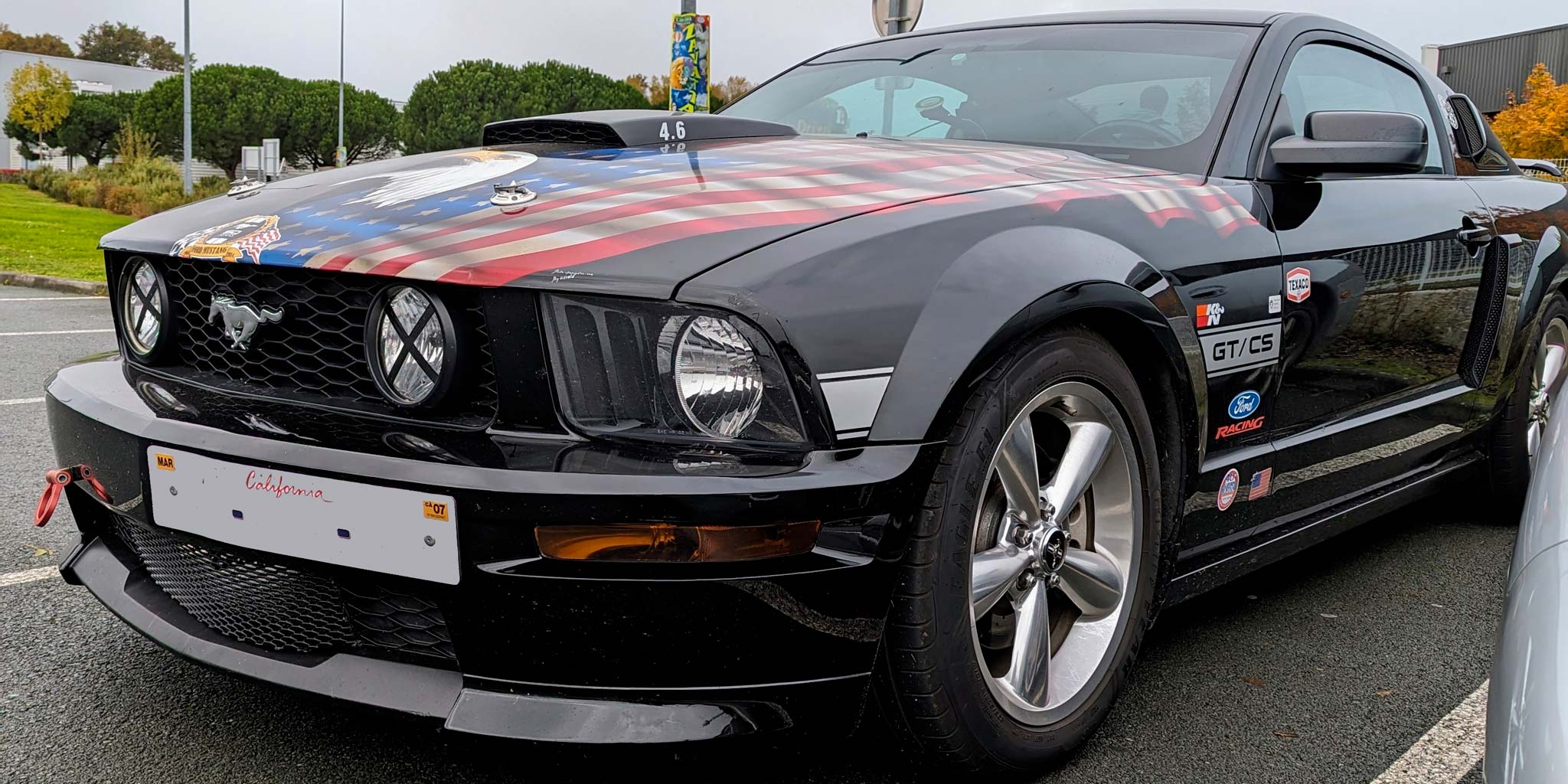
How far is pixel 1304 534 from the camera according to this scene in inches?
106

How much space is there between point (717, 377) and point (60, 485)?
1249mm

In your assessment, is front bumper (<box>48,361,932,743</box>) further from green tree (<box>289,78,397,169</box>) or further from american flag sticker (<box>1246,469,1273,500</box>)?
green tree (<box>289,78,397,169</box>)

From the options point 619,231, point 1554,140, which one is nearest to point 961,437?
point 619,231

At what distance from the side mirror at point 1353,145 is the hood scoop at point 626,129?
1063 mm

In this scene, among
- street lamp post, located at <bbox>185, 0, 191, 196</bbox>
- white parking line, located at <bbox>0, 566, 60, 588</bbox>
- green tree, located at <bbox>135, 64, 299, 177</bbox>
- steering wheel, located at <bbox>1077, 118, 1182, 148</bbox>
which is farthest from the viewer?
green tree, located at <bbox>135, 64, 299, 177</bbox>

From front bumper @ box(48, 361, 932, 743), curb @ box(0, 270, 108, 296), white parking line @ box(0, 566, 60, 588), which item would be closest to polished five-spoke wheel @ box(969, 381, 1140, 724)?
front bumper @ box(48, 361, 932, 743)

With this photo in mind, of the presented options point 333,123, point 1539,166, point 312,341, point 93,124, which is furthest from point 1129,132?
point 93,124

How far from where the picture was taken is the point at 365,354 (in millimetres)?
1763

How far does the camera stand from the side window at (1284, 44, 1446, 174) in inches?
115

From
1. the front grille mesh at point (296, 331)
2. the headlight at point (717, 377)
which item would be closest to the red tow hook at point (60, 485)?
the front grille mesh at point (296, 331)

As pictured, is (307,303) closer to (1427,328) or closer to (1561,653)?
(1561,653)

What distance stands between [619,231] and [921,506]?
1.83ft

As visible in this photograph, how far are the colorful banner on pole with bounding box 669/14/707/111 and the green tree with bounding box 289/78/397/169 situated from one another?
4702 cm

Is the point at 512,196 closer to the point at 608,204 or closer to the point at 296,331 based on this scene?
the point at 608,204
